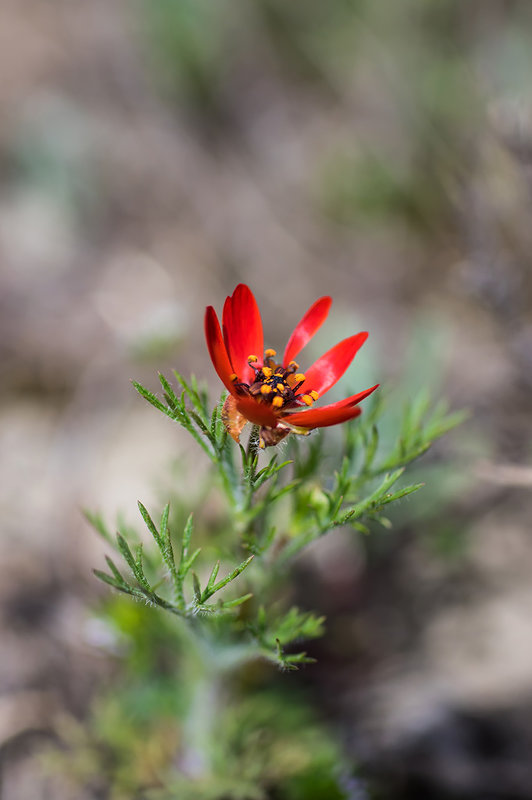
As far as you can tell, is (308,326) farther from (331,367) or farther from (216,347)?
(216,347)

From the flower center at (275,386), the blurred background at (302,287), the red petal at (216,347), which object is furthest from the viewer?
the blurred background at (302,287)

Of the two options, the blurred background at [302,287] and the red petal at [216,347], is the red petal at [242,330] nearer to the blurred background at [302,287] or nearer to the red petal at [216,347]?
the red petal at [216,347]

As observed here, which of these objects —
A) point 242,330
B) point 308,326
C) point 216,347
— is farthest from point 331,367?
point 216,347

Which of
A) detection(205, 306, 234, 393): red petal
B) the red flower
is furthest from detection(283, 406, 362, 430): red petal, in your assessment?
detection(205, 306, 234, 393): red petal

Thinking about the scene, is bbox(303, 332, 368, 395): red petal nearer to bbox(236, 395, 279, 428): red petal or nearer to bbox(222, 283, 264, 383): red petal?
bbox(222, 283, 264, 383): red petal

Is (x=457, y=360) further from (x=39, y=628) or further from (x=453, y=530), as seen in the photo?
(x=39, y=628)

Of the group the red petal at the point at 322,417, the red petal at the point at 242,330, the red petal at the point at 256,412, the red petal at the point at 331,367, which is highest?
the red petal at the point at 242,330

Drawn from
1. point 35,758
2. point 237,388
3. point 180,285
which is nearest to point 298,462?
point 237,388

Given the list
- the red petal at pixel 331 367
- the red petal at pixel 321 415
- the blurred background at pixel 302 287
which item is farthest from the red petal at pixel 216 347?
the blurred background at pixel 302 287
